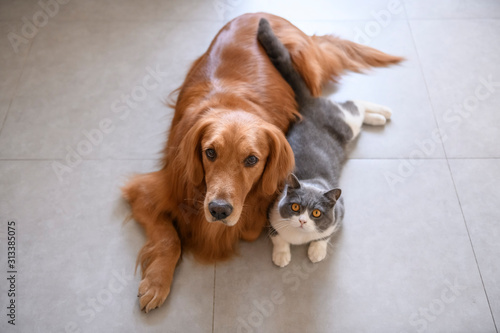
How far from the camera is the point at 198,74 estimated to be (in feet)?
7.76

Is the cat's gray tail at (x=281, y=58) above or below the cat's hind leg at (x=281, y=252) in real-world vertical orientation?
above

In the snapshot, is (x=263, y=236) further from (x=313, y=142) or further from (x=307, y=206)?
(x=313, y=142)

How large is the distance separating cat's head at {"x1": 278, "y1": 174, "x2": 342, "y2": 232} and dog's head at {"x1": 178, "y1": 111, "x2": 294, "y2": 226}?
11cm

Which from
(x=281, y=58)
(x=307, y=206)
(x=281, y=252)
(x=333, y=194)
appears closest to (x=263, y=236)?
(x=281, y=252)

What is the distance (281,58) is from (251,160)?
34.7 inches

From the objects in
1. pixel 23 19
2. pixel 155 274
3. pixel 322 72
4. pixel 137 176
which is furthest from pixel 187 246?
pixel 23 19

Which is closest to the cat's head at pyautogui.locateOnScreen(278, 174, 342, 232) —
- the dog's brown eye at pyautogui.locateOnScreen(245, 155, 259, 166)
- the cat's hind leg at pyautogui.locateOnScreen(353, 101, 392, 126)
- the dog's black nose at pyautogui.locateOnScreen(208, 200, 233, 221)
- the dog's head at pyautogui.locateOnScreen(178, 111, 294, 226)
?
the dog's head at pyautogui.locateOnScreen(178, 111, 294, 226)

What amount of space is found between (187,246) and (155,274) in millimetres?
244

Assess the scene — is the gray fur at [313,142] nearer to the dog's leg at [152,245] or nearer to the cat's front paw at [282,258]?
the cat's front paw at [282,258]

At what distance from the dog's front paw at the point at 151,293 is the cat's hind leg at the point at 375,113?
1561 millimetres

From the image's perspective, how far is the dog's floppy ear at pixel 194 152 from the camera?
1881 millimetres

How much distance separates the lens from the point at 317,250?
221 cm

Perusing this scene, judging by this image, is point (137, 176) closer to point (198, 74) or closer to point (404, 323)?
point (198, 74)

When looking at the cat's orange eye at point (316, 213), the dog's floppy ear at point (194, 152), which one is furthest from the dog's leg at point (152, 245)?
the cat's orange eye at point (316, 213)
